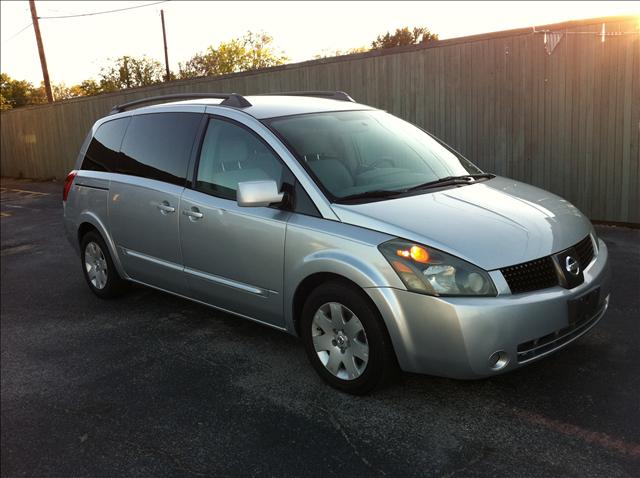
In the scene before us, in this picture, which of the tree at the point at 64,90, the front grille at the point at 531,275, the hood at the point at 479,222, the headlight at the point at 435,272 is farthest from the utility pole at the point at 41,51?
the tree at the point at 64,90

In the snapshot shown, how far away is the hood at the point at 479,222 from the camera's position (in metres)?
3.15

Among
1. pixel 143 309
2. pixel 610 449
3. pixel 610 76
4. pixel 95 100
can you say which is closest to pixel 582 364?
pixel 610 449

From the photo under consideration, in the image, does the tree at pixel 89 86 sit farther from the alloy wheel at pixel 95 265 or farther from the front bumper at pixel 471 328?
the front bumper at pixel 471 328

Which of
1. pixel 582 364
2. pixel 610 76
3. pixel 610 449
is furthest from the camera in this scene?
pixel 610 76

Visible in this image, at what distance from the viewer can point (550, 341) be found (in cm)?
324

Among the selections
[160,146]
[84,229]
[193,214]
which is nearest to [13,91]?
[84,229]

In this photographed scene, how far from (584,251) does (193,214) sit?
264 centimetres

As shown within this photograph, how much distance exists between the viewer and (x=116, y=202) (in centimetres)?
517

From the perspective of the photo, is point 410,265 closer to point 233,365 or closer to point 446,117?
point 233,365

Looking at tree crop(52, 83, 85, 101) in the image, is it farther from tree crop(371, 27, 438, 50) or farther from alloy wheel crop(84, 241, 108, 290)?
alloy wheel crop(84, 241, 108, 290)

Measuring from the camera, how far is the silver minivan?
311 centimetres

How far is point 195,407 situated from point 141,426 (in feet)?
1.08

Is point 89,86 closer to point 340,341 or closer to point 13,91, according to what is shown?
point 13,91

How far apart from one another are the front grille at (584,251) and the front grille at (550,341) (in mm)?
334
